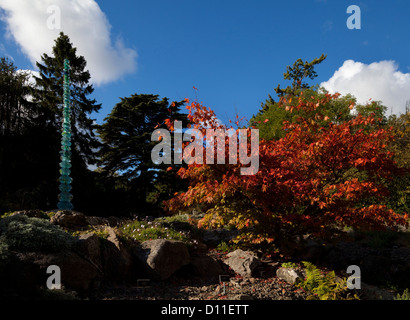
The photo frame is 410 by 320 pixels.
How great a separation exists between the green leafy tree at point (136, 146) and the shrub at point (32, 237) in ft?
47.2

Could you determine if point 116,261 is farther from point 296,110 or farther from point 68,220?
point 296,110

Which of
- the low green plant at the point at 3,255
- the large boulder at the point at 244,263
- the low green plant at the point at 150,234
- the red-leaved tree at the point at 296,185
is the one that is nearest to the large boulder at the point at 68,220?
the low green plant at the point at 150,234

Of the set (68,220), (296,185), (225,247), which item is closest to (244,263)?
(225,247)

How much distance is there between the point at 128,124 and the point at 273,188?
17.7 metres

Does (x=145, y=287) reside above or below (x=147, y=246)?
below

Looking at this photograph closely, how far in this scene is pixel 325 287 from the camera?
5020 millimetres

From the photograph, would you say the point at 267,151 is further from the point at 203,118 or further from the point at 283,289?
the point at 283,289

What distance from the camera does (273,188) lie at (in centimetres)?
634

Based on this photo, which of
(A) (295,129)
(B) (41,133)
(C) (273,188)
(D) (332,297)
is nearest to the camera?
(D) (332,297)

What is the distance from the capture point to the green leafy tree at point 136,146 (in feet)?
67.8

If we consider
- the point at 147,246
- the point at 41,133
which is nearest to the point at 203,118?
the point at 147,246

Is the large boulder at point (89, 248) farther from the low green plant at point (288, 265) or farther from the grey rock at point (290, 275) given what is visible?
the low green plant at point (288, 265)

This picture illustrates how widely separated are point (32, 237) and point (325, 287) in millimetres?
5033
